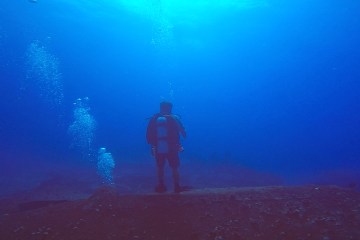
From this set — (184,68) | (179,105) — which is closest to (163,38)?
(184,68)

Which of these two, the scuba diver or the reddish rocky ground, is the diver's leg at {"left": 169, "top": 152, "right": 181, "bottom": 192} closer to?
the scuba diver

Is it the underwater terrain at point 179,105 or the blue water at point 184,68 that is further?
the blue water at point 184,68

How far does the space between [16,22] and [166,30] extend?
19272 millimetres

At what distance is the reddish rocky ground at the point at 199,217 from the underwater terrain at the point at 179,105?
0.10 ft

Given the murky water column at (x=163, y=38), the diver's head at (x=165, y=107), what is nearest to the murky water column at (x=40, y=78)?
the murky water column at (x=163, y=38)

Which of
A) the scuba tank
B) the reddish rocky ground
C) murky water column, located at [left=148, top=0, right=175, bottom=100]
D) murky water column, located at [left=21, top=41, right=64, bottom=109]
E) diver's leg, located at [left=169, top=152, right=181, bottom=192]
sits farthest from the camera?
murky water column, located at [left=21, top=41, right=64, bottom=109]

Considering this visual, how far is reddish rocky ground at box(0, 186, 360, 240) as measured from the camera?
4789 mm

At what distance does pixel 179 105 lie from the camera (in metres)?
117

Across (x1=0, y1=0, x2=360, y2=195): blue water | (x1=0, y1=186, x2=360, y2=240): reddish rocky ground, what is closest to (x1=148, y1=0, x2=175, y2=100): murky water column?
(x1=0, y1=0, x2=360, y2=195): blue water

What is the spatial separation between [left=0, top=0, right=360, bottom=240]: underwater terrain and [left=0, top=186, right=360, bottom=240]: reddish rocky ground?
0.03 m

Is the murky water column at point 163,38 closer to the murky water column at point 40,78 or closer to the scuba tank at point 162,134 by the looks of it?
the scuba tank at point 162,134

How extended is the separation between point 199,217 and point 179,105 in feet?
368

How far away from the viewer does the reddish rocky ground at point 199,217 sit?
4.79 metres

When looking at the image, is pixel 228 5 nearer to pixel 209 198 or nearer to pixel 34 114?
pixel 209 198
